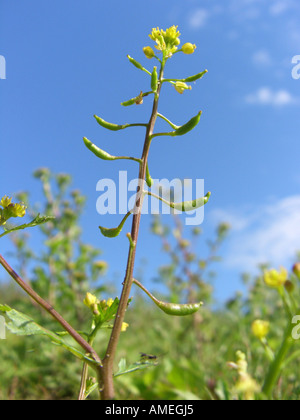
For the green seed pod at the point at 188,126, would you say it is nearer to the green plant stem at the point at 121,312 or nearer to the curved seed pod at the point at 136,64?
the green plant stem at the point at 121,312

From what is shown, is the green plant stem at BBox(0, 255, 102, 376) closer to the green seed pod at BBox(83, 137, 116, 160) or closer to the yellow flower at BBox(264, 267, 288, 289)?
the green seed pod at BBox(83, 137, 116, 160)

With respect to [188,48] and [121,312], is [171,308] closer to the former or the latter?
[121,312]

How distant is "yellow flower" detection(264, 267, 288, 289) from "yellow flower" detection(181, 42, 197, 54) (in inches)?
32.8

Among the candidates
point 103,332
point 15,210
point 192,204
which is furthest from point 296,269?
point 103,332

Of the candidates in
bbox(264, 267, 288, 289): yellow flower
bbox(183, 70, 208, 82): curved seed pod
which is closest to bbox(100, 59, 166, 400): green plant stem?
bbox(183, 70, 208, 82): curved seed pod

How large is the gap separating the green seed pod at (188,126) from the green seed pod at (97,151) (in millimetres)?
216

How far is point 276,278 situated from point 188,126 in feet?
2.17

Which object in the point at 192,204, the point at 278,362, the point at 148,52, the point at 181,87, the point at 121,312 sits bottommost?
the point at 278,362

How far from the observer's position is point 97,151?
112 cm

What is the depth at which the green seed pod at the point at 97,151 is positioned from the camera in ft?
3.66

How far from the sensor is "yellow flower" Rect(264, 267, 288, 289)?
131 centimetres

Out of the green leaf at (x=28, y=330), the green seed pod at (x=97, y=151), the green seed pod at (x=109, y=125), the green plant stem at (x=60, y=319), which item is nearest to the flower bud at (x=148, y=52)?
the green seed pod at (x=109, y=125)
